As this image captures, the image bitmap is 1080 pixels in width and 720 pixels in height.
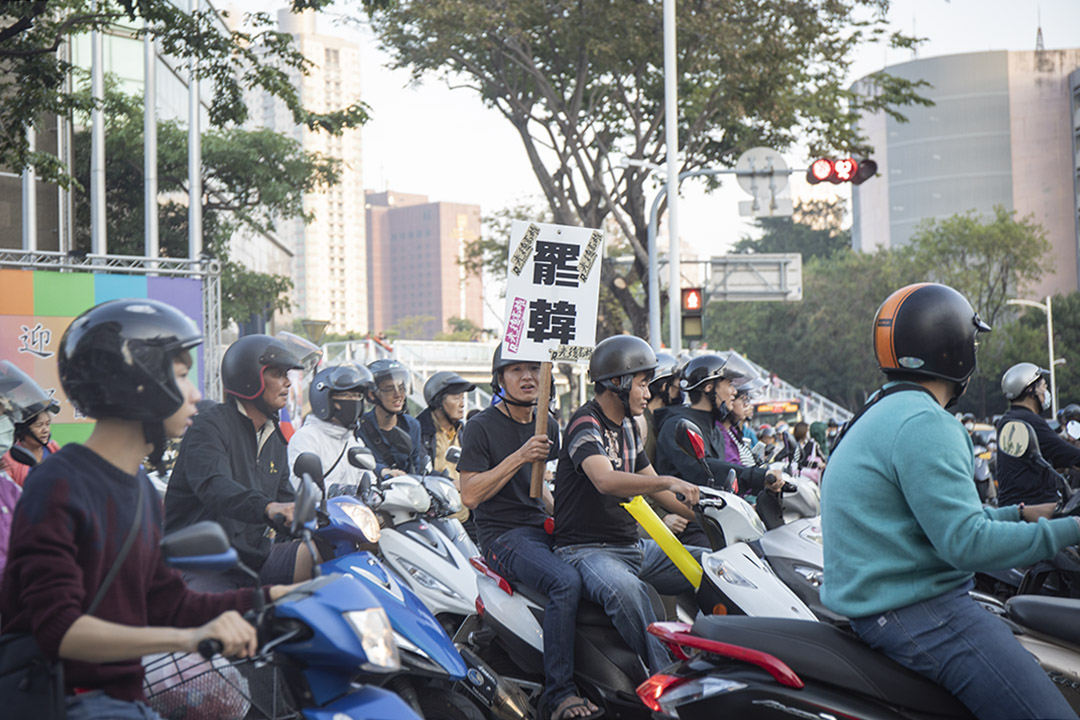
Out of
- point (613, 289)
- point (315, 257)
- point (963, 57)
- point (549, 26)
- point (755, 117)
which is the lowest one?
point (613, 289)

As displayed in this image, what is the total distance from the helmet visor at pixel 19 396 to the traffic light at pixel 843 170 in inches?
413

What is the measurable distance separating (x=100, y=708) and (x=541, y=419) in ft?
9.56

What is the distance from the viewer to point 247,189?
28.5 metres

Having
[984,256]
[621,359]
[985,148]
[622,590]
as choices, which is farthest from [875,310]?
[985,148]

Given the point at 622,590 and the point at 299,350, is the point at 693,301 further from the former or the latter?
the point at 622,590

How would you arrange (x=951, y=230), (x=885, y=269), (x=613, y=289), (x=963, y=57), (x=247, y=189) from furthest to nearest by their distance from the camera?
(x=963, y=57) → (x=885, y=269) → (x=951, y=230) → (x=247, y=189) → (x=613, y=289)

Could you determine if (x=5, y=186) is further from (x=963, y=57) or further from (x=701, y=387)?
(x=963, y=57)

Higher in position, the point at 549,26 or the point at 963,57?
the point at 963,57

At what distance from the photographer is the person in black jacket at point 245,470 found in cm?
419

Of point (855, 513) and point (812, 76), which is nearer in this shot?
point (855, 513)

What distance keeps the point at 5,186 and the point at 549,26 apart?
1251cm

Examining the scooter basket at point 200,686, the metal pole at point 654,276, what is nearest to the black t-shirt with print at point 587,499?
the scooter basket at point 200,686

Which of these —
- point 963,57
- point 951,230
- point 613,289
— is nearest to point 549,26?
point 613,289

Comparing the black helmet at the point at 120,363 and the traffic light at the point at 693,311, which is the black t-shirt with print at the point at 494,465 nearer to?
the black helmet at the point at 120,363
